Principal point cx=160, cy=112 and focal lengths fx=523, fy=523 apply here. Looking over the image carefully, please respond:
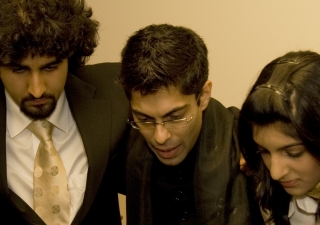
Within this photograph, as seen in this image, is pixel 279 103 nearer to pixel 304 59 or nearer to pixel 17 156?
pixel 304 59

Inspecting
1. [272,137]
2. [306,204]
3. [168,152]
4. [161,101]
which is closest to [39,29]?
[161,101]

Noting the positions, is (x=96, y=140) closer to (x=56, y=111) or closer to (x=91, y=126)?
(x=91, y=126)

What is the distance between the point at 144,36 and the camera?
1.65 metres

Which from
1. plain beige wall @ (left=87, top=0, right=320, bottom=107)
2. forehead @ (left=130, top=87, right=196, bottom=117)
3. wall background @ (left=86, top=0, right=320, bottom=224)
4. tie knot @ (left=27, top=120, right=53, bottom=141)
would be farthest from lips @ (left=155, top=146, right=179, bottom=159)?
plain beige wall @ (left=87, top=0, right=320, bottom=107)

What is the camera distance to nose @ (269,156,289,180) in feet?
4.76

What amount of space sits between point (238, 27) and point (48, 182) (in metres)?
1.03

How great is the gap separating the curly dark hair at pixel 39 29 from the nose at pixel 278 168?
773mm

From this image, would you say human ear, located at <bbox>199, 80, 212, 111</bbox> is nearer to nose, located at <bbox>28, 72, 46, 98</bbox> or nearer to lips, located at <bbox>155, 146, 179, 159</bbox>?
lips, located at <bbox>155, 146, 179, 159</bbox>

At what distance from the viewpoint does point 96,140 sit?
1.81m

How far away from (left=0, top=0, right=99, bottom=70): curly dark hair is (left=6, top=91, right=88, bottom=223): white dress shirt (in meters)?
0.20

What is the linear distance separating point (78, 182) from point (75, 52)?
461 mm

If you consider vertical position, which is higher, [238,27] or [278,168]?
[238,27]

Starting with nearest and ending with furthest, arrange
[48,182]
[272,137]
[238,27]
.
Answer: [272,137] → [48,182] → [238,27]

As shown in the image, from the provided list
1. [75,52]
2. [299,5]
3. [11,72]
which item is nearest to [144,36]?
[75,52]
